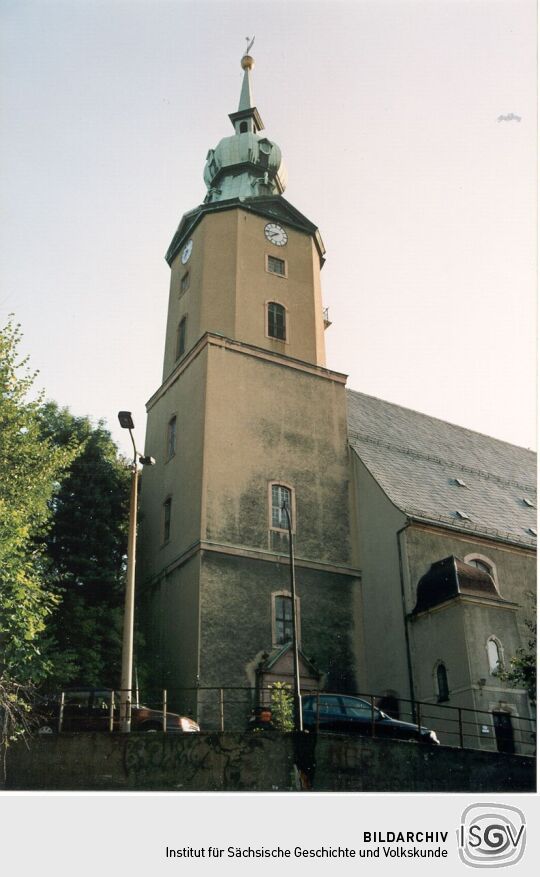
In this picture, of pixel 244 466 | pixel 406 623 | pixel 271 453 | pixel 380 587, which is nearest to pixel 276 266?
pixel 271 453

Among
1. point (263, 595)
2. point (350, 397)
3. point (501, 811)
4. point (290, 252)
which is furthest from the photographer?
point (350, 397)

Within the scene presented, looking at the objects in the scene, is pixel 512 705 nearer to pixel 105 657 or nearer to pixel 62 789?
pixel 105 657

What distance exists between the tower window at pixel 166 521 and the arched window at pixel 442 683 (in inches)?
341

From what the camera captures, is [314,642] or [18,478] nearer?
[18,478]

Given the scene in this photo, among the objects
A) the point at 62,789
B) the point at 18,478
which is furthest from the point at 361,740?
the point at 18,478

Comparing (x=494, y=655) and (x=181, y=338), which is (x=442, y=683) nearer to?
(x=494, y=655)

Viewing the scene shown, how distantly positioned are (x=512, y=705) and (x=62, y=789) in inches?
481

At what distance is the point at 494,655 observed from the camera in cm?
2162

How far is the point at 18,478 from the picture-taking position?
691 inches

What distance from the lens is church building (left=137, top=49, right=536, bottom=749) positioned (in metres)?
21.8

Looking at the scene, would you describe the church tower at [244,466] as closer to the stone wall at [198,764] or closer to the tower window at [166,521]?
the tower window at [166,521]

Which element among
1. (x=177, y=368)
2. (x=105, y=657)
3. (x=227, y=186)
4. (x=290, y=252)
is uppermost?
Result: (x=227, y=186)

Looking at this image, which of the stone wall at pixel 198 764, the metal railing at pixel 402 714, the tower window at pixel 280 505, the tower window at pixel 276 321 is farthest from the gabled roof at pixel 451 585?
the tower window at pixel 276 321

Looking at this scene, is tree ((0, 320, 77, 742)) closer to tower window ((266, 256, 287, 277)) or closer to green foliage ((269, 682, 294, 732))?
green foliage ((269, 682, 294, 732))
